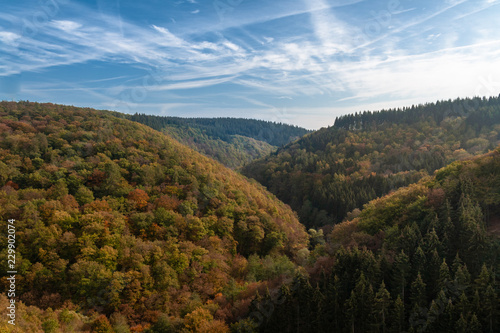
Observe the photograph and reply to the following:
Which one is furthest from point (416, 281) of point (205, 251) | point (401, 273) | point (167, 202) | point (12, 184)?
point (12, 184)

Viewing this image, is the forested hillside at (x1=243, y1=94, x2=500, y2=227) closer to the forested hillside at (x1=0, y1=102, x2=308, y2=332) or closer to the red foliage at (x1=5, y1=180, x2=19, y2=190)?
the forested hillside at (x1=0, y1=102, x2=308, y2=332)

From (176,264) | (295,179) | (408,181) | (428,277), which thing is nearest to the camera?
(428,277)

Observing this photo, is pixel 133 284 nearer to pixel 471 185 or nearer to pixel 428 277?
pixel 428 277

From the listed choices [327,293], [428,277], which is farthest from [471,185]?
[327,293]

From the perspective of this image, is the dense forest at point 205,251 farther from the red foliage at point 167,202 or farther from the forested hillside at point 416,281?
the red foliage at point 167,202

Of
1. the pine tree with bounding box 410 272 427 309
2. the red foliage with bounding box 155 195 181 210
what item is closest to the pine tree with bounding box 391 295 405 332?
the pine tree with bounding box 410 272 427 309

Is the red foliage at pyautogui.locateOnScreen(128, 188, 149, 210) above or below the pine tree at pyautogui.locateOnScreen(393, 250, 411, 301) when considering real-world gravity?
above

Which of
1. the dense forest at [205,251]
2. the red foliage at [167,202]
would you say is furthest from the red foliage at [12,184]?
the red foliage at [167,202]
